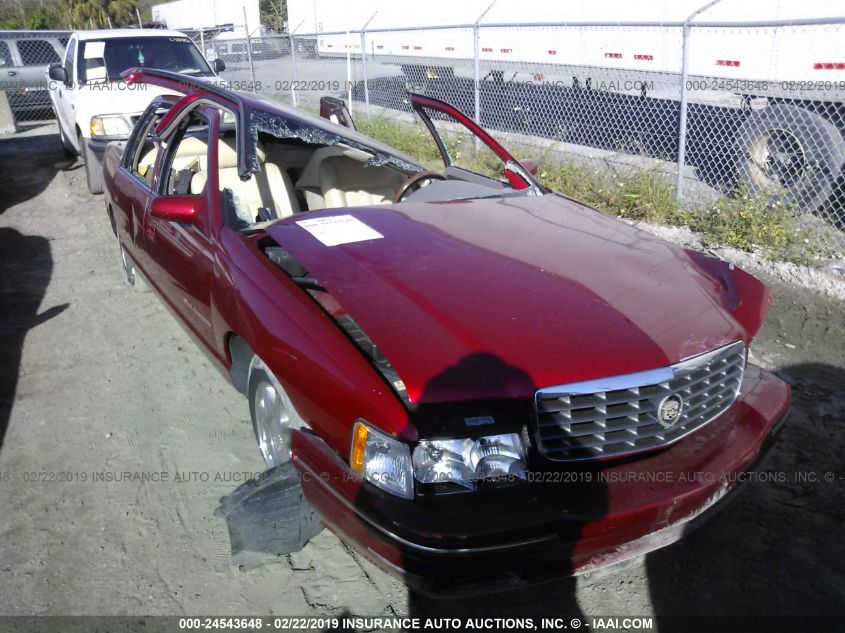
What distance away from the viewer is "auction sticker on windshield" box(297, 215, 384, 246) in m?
3.13

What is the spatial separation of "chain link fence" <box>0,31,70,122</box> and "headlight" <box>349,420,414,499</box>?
1409 centimetres

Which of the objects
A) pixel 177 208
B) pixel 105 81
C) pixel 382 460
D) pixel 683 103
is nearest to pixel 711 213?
pixel 683 103

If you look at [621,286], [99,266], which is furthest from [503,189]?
[99,266]

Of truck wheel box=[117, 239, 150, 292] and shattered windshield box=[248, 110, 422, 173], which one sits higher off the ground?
shattered windshield box=[248, 110, 422, 173]

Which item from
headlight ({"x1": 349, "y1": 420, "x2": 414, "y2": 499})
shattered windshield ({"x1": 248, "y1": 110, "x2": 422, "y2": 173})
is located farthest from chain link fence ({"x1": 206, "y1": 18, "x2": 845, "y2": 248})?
headlight ({"x1": 349, "y1": 420, "x2": 414, "y2": 499})

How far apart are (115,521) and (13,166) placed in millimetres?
9298

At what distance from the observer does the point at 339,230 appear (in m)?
3.24

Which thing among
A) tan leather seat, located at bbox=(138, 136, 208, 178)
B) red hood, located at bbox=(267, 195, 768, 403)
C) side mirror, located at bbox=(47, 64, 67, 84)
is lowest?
red hood, located at bbox=(267, 195, 768, 403)

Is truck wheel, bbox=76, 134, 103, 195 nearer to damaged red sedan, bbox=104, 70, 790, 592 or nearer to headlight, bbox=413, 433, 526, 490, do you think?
damaged red sedan, bbox=104, 70, 790, 592

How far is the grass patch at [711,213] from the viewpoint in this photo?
608 cm

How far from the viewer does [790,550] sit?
9.89 feet

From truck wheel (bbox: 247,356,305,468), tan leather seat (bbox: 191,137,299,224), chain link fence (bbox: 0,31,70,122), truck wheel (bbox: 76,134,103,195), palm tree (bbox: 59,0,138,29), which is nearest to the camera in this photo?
truck wheel (bbox: 247,356,305,468)

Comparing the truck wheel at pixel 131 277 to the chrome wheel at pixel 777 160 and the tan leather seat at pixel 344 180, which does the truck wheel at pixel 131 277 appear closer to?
the tan leather seat at pixel 344 180

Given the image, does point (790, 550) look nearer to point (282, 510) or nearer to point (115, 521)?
point (282, 510)
